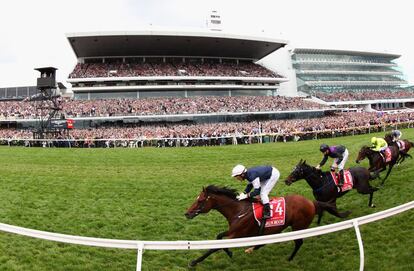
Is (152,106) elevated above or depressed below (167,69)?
below

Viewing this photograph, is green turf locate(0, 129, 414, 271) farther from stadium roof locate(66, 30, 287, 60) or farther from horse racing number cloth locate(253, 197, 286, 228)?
stadium roof locate(66, 30, 287, 60)

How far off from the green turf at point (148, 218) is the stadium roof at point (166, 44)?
29376mm

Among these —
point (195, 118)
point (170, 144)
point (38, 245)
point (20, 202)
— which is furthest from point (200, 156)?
point (195, 118)

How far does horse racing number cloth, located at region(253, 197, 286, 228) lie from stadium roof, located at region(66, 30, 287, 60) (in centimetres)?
3928

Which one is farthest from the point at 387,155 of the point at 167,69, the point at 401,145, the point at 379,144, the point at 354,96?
the point at 354,96

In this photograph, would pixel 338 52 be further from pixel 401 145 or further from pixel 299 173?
pixel 299 173

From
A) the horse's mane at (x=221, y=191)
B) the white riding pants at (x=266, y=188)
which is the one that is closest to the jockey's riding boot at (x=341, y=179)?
the white riding pants at (x=266, y=188)

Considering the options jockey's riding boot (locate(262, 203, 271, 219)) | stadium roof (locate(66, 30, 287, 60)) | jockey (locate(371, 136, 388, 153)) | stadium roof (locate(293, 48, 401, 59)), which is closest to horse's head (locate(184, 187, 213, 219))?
jockey's riding boot (locate(262, 203, 271, 219))

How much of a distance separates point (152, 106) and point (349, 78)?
Answer: 44520mm

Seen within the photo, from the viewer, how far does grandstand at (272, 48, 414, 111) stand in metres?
59.8

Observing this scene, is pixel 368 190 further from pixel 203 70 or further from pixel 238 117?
pixel 203 70

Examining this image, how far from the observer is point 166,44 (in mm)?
46094

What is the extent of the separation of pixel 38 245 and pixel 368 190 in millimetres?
6847

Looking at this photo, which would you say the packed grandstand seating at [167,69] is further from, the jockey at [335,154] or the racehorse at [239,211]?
the racehorse at [239,211]
